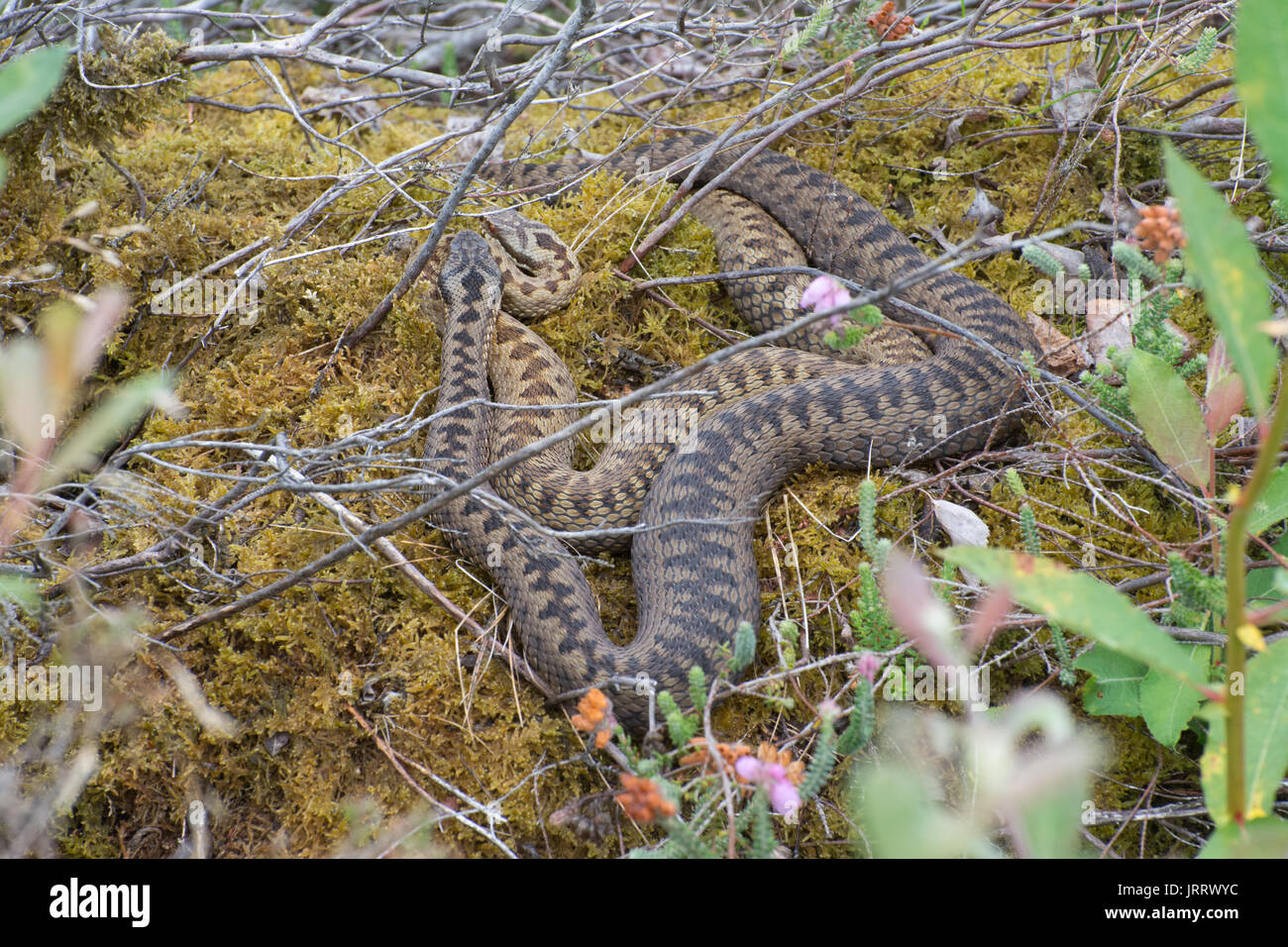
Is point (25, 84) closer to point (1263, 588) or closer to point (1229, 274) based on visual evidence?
point (1229, 274)

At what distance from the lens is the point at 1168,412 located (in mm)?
2994

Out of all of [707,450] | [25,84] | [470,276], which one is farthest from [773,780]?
[470,276]

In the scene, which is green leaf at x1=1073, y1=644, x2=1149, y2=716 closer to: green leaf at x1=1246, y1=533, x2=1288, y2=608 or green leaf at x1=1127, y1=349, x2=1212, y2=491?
green leaf at x1=1246, y1=533, x2=1288, y2=608

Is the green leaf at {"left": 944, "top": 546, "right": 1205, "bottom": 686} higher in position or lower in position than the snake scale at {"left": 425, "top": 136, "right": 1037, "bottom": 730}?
lower

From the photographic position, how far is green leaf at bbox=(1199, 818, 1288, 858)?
4.82 ft

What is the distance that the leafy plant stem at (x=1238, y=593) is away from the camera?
4.40ft

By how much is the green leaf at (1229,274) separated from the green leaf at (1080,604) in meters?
0.43

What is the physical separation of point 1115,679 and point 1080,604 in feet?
6.01

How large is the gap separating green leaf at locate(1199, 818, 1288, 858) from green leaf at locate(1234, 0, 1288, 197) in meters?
1.11

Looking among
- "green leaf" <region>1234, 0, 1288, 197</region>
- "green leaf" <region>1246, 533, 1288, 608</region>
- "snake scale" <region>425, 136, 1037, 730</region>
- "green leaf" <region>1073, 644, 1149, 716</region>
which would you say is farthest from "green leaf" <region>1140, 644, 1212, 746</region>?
"green leaf" <region>1234, 0, 1288, 197</region>

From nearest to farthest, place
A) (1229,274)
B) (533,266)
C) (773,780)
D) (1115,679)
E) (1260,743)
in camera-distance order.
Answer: (1229,274), (1260,743), (773,780), (1115,679), (533,266)

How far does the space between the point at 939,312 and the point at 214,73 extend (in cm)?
599

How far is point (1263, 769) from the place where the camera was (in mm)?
1857

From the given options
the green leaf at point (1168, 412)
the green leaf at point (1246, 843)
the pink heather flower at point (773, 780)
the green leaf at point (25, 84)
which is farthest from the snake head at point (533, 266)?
the green leaf at point (1246, 843)
